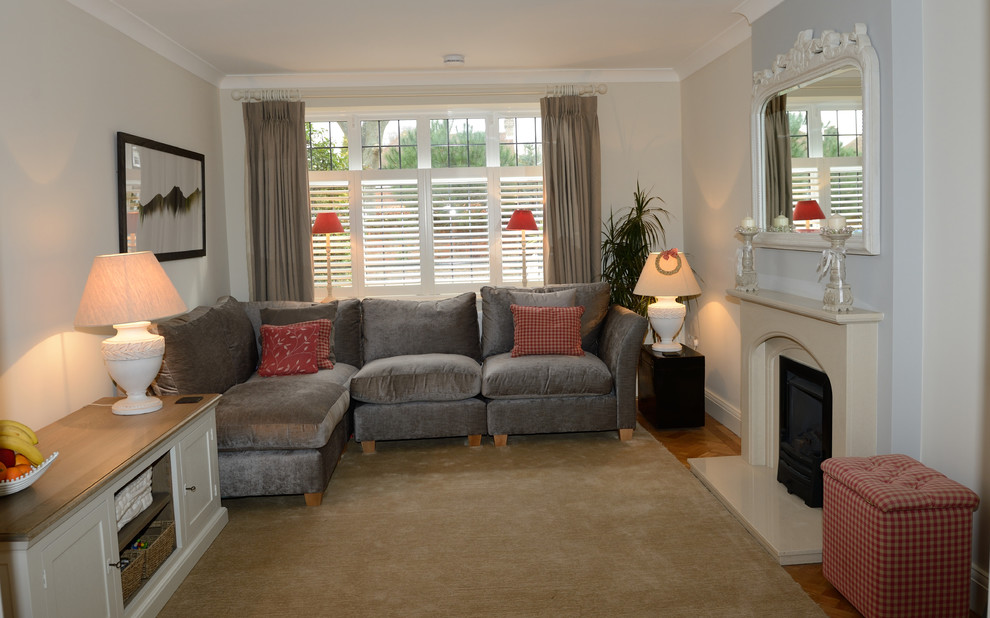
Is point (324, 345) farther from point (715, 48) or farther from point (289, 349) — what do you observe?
point (715, 48)

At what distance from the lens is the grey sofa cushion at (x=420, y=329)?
5484 millimetres

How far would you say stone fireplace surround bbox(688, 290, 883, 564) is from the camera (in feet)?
10.6

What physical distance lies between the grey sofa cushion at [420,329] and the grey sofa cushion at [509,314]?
98 mm

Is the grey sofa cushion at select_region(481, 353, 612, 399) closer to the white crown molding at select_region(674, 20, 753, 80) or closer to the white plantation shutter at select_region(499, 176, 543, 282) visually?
the white plantation shutter at select_region(499, 176, 543, 282)

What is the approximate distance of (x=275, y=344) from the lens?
5016 millimetres

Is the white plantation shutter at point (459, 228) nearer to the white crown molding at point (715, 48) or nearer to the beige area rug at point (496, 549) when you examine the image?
the white crown molding at point (715, 48)

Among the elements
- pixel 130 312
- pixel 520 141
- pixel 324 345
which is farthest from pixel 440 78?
pixel 130 312

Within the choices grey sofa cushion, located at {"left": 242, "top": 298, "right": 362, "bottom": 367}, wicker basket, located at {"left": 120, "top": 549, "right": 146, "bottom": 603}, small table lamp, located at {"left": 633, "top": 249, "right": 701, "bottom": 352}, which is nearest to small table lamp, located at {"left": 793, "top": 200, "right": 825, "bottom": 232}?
small table lamp, located at {"left": 633, "top": 249, "right": 701, "bottom": 352}

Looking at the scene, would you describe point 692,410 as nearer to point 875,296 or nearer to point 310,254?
point 875,296

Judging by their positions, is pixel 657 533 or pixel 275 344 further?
pixel 275 344

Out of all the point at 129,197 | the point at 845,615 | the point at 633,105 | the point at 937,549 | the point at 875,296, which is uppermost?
the point at 633,105

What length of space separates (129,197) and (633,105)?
3.96 metres

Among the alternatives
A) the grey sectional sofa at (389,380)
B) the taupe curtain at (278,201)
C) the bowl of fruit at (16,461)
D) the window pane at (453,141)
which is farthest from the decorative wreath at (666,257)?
the bowl of fruit at (16,461)

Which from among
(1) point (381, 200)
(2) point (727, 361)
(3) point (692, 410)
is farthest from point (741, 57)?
(1) point (381, 200)
